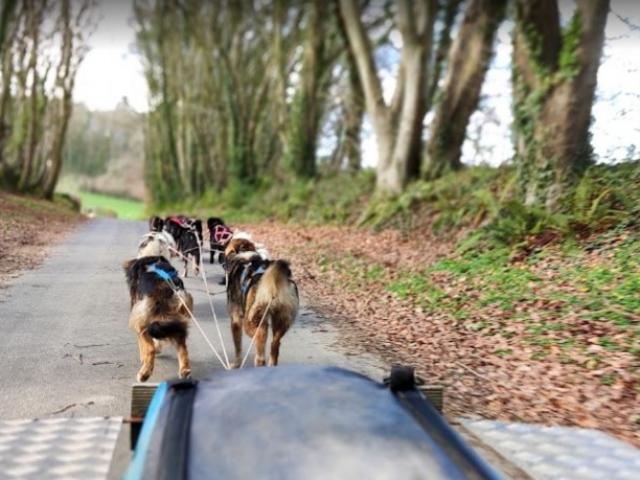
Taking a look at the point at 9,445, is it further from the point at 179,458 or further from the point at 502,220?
the point at 502,220

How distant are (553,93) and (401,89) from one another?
803 centimetres

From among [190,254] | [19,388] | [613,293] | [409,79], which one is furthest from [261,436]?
[409,79]

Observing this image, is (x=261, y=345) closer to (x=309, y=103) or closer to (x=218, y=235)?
(x=218, y=235)

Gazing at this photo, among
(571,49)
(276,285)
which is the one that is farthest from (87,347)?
(571,49)

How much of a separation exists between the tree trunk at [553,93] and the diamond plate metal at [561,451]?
9.15 m

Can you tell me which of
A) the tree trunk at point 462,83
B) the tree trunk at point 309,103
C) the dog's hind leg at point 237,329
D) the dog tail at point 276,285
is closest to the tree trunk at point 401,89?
the tree trunk at point 462,83

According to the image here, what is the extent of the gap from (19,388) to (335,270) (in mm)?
8903

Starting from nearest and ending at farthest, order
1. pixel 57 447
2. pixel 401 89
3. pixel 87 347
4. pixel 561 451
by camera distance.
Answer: pixel 57 447
pixel 561 451
pixel 87 347
pixel 401 89

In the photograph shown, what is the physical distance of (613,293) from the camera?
29.3 ft

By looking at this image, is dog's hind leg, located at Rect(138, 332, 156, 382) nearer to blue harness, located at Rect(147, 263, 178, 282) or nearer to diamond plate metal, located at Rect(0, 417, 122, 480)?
blue harness, located at Rect(147, 263, 178, 282)

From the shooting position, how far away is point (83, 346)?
311 inches

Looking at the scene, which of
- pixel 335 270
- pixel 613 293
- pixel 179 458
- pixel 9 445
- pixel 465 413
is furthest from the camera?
pixel 335 270

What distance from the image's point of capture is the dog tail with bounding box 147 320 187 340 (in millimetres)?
5406

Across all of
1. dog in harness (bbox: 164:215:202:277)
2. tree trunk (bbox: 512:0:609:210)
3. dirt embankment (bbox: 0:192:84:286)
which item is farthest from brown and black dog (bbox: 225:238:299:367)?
tree trunk (bbox: 512:0:609:210)
